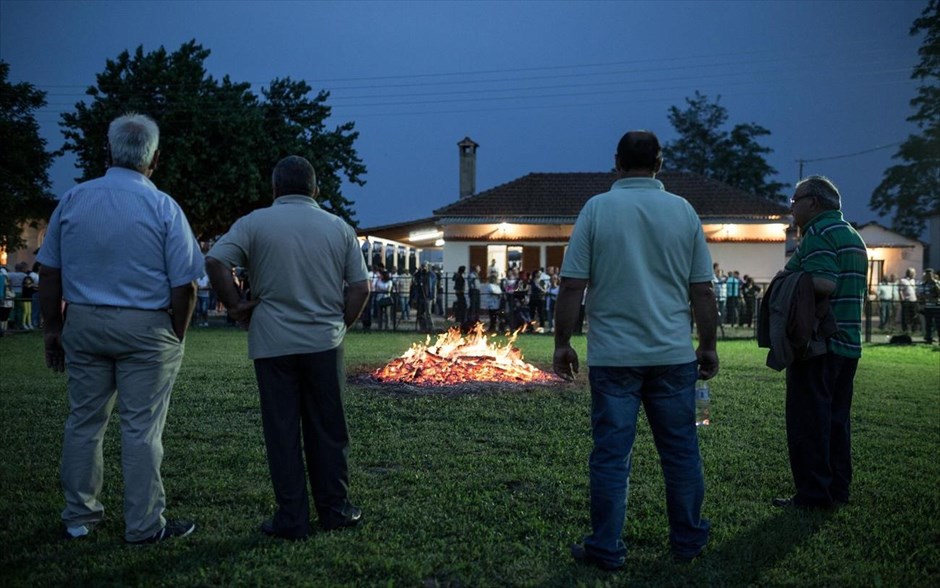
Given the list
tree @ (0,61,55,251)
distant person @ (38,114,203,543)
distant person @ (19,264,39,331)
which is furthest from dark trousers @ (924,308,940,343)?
tree @ (0,61,55,251)

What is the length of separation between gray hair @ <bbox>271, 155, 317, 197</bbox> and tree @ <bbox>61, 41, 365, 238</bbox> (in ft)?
93.7

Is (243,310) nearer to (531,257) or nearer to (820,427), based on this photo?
(820,427)

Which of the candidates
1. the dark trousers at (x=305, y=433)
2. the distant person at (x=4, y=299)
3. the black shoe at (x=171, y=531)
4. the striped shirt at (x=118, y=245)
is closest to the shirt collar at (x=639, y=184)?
the dark trousers at (x=305, y=433)

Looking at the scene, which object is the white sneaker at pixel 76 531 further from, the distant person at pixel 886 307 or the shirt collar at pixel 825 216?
the distant person at pixel 886 307

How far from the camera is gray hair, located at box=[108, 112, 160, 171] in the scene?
3.62 metres

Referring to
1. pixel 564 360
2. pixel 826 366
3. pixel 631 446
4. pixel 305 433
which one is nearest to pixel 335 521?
pixel 305 433

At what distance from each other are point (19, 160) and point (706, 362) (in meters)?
36.7

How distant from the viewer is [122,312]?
3516mm

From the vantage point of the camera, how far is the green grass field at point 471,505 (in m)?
3.25

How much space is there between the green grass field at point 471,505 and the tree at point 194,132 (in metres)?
24.6

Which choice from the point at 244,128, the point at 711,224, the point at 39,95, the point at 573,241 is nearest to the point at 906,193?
the point at 711,224

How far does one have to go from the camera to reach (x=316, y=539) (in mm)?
3637

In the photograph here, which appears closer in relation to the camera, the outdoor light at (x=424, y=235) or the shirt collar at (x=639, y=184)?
the shirt collar at (x=639, y=184)

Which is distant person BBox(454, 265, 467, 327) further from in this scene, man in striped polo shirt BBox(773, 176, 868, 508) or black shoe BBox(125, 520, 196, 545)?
black shoe BBox(125, 520, 196, 545)
